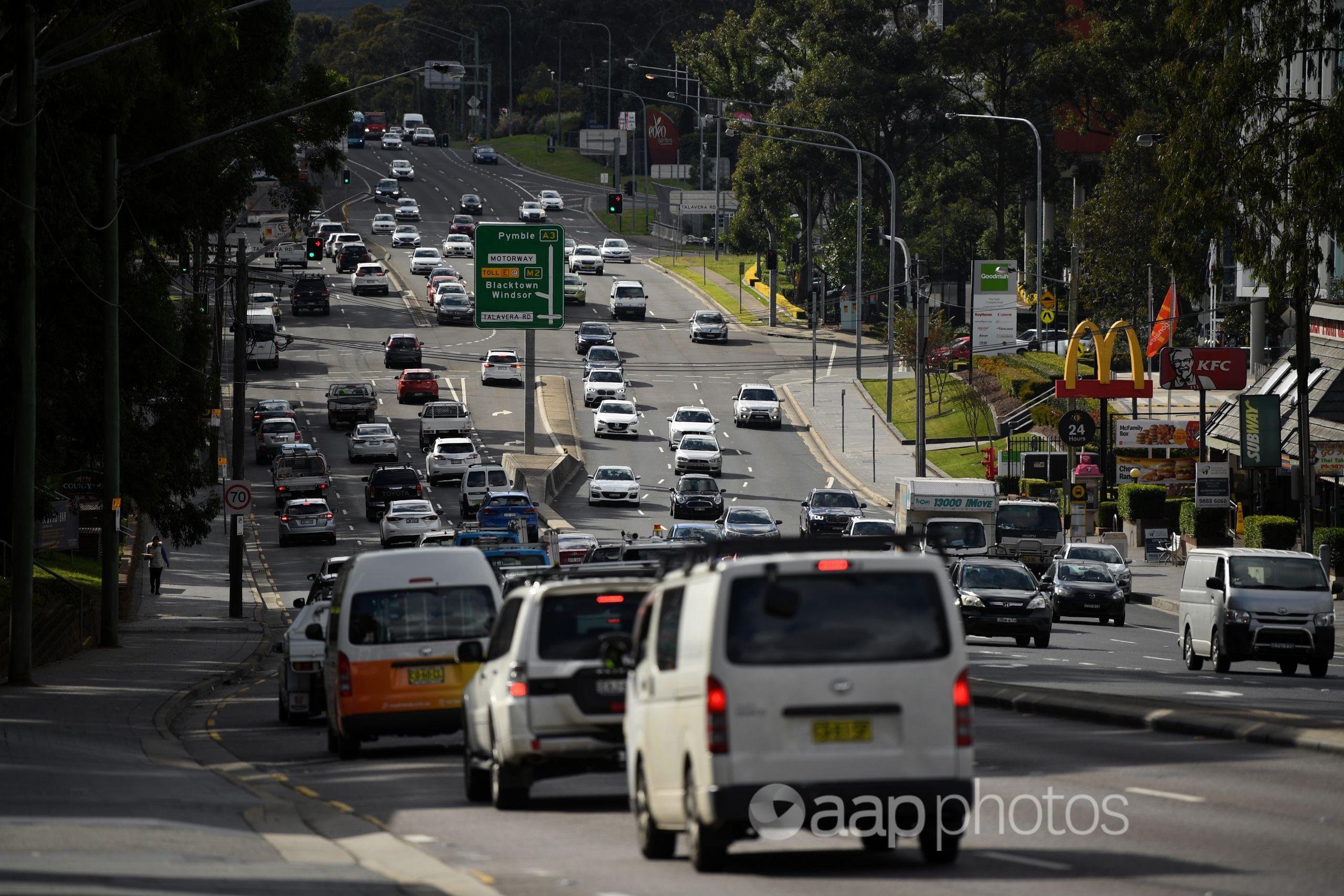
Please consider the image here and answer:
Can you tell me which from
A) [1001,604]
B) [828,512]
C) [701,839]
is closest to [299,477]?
[828,512]

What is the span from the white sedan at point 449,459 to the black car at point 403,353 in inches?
846

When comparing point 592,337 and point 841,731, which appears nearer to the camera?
point 841,731

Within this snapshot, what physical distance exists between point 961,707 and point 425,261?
107m

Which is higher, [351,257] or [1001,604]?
[351,257]

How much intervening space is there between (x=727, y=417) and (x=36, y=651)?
5093 cm

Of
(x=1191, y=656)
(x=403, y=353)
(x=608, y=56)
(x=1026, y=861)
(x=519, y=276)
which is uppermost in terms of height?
(x=608, y=56)

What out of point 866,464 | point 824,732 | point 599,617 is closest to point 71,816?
point 599,617

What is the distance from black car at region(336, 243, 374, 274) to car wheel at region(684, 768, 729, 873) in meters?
111

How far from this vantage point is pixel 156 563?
5084cm

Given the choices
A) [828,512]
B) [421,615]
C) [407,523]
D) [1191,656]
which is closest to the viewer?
[421,615]

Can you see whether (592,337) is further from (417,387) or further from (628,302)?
(417,387)

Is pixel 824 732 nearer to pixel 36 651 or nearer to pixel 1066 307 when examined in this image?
pixel 36 651

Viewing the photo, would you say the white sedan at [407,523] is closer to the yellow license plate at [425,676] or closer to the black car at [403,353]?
the yellow license plate at [425,676]

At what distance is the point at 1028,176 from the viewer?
107m
